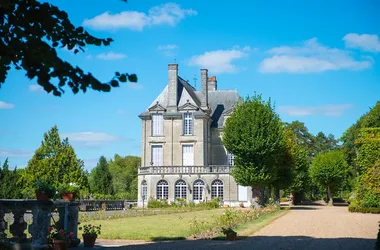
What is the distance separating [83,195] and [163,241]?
111 feet

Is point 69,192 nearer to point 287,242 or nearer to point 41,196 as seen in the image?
point 41,196

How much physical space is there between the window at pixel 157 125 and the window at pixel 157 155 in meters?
1.24

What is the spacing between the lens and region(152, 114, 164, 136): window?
1816 inches

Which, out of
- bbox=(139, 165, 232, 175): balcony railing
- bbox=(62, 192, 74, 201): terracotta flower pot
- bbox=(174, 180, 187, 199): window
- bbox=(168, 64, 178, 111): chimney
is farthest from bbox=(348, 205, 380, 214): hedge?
bbox=(62, 192, 74, 201): terracotta flower pot

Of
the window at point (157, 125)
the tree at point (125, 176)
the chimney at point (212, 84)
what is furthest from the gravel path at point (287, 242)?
the tree at point (125, 176)

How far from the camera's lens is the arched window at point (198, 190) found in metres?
43.6

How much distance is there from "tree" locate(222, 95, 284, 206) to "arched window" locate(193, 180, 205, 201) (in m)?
6.56

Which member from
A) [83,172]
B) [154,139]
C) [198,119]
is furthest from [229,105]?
[83,172]

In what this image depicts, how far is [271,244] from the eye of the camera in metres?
14.1

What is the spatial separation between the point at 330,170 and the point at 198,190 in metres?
17.3

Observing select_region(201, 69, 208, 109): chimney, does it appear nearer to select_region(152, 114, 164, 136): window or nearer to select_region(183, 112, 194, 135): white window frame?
select_region(183, 112, 194, 135): white window frame

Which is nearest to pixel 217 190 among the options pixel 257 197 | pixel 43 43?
pixel 257 197

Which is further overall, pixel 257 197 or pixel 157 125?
pixel 157 125

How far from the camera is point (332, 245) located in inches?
548
